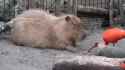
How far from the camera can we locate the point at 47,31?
6.49 m

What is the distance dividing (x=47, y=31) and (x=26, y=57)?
3.67 ft

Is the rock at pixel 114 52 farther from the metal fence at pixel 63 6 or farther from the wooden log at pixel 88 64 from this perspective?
the metal fence at pixel 63 6

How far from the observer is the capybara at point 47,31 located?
253 inches

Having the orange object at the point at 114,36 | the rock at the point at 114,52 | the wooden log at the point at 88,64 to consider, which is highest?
the orange object at the point at 114,36

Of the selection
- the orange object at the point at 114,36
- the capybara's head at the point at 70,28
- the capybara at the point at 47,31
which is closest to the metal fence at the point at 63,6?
the capybara at the point at 47,31

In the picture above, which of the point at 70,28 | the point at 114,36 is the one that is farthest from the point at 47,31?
the point at 114,36

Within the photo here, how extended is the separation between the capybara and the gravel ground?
0.22m

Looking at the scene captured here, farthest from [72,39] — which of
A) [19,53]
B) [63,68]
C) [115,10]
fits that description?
[115,10]

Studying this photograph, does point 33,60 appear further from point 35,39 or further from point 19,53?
point 35,39

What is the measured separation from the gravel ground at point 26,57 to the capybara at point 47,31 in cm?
22

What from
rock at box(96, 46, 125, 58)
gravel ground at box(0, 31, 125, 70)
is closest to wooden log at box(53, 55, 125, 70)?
gravel ground at box(0, 31, 125, 70)

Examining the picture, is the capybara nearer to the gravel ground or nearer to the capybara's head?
the capybara's head

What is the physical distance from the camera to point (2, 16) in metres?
8.57

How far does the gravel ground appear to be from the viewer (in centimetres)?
477
